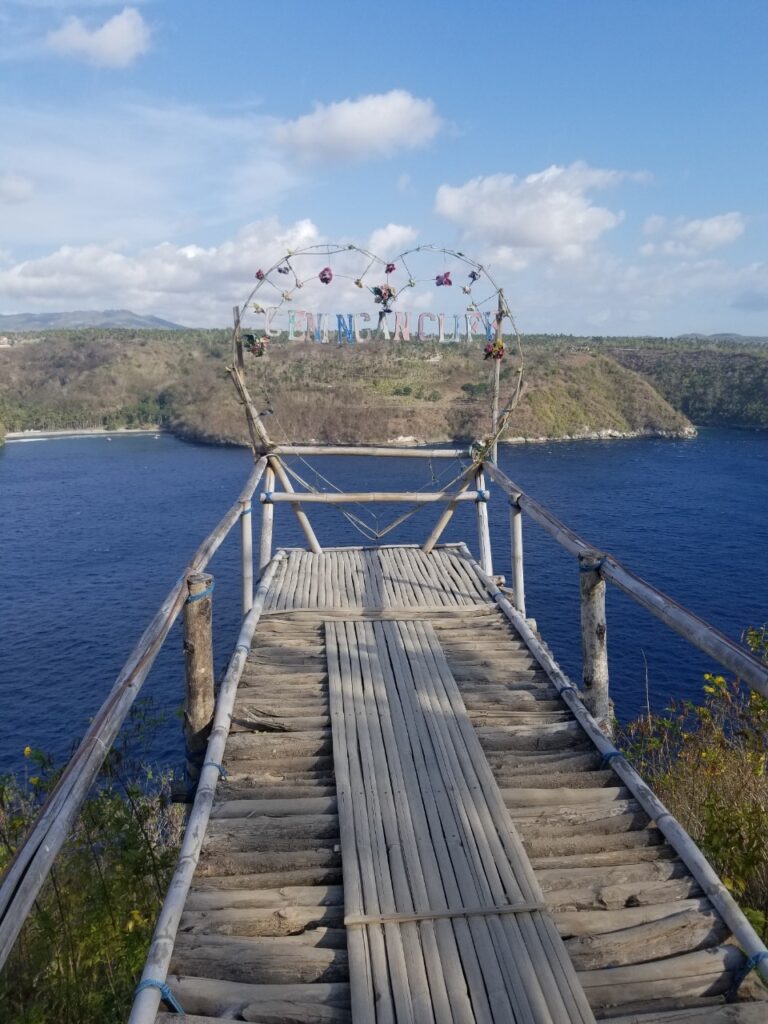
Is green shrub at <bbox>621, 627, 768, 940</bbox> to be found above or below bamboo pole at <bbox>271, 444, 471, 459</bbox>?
below

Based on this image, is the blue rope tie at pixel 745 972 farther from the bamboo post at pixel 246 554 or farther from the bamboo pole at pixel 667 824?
Result: the bamboo post at pixel 246 554

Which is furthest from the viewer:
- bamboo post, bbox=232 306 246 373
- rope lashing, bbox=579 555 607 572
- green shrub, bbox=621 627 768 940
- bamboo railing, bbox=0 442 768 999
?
bamboo post, bbox=232 306 246 373

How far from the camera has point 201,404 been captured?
10712 cm

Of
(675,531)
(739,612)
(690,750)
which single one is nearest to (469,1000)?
(690,750)

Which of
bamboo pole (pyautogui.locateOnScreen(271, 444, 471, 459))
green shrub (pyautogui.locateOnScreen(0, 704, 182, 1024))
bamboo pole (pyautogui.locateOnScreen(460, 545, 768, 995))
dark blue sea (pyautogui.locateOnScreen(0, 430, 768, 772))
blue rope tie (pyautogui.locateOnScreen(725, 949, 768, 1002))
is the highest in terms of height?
bamboo pole (pyautogui.locateOnScreen(271, 444, 471, 459))

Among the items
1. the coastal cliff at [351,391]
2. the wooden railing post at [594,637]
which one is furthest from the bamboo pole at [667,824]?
the coastal cliff at [351,391]

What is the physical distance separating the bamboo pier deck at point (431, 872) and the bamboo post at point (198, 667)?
0.98 feet

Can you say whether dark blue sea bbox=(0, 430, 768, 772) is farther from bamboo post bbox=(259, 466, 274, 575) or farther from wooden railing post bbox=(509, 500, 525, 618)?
wooden railing post bbox=(509, 500, 525, 618)

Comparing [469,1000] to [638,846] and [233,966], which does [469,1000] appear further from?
[638,846]

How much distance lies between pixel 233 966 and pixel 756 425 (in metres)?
109

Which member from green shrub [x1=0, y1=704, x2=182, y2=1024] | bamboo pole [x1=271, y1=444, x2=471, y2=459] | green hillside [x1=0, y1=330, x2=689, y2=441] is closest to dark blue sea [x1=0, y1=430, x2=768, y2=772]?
bamboo pole [x1=271, y1=444, x2=471, y2=459]

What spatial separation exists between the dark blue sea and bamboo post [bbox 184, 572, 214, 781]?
35.9 inches

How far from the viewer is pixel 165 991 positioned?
336cm

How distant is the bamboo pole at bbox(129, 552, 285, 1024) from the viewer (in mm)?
3346
